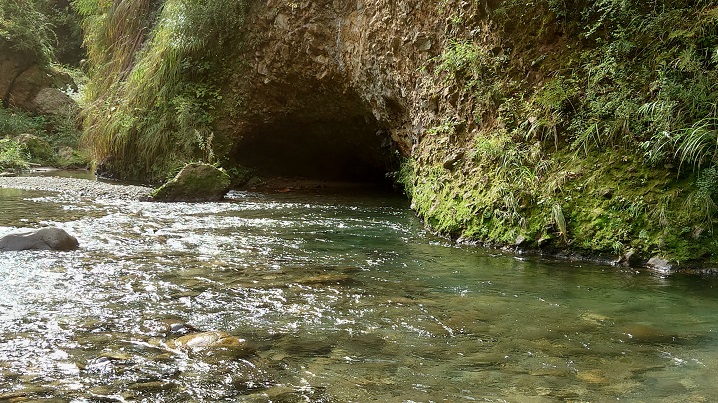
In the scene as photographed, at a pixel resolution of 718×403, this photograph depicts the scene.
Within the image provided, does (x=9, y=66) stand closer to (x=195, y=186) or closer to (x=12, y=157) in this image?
(x=12, y=157)

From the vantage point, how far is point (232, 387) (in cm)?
262

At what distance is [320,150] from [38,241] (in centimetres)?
1048

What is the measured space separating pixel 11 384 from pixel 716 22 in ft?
19.8

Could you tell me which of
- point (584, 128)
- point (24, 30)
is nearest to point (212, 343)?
point (584, 128)

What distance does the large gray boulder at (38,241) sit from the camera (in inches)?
215

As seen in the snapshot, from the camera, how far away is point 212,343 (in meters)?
3.12

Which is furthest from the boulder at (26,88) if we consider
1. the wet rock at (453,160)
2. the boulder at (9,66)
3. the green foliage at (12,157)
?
the wet rock at (453,160)

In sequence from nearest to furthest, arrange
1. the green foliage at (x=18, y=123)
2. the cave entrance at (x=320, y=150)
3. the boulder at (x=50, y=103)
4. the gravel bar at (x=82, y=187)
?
the gravel bar at (x=82, y=187)
the cave entrance at (x=320, y=150)
the green foliage at (x=18, y=123)
the boulder at (x=50, y=103)

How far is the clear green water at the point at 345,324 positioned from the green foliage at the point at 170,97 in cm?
638

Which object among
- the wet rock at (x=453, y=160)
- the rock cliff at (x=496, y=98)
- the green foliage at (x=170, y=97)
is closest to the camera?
the rock cliff at (x=496, y=98)

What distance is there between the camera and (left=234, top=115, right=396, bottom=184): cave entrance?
44.5ft

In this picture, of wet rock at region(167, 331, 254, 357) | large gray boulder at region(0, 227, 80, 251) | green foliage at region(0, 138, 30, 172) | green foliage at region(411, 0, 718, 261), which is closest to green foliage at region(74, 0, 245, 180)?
green foliage at region(0, 138, 30, 172)

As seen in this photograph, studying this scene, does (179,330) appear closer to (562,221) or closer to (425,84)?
(562,221)

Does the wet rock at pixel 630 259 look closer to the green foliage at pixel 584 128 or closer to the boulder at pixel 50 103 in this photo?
the green foliage at pixel 584 128
